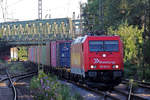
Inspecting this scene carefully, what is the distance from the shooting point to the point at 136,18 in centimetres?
4062

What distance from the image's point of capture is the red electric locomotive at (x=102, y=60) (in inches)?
683

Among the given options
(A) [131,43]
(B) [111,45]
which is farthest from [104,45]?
(A) [131,43]

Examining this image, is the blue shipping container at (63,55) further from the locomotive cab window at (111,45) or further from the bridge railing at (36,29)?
the bridge railing at (36,29)

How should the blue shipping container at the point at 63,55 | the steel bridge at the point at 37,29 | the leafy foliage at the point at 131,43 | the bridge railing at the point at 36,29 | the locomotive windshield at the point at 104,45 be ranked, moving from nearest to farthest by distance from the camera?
the locomotive windshield at the point at 104,45 < the blue shipping container at the point at 63,55 < the leafy foliage at the point at 131,43 < the steel bridge at the point at 37,29 < the bridge railing at the point at 36,29

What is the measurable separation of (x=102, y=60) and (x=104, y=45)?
84 cm

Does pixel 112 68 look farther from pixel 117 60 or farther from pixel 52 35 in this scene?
pixel 52 35

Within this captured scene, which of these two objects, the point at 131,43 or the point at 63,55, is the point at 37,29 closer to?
the point at 131,43

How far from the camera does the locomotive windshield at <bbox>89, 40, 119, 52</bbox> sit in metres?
17.7

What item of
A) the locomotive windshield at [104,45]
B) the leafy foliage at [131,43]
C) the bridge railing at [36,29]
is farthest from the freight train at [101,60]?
the bridge railing at [36,29]

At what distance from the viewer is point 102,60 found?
17469 millimetres

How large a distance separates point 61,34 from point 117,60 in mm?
A: 54411

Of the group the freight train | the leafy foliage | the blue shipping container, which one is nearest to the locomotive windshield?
the freight train

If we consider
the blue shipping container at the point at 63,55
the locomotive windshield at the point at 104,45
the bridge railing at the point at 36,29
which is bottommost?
the blue shipping container at the point at 63,55

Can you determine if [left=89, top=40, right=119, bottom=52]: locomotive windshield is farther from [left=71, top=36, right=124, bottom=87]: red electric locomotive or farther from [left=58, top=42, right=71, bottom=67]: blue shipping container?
[left=58, top=42, right=71, bottom=67]: blue shipping container
